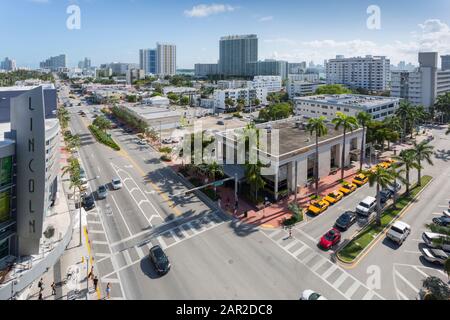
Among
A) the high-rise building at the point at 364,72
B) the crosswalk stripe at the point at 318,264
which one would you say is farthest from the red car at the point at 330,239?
the high-rise building at the point at 364,72

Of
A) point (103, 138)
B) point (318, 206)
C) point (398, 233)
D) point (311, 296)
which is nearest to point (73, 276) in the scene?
point (311, 296)

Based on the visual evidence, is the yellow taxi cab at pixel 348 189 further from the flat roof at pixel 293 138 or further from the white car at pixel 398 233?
the white car at pixel 398 233

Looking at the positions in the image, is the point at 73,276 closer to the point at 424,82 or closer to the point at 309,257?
the point at 309,257

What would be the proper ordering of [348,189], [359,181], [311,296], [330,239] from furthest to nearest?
[359,181]
[348,189]
[330,239]
[311,296]

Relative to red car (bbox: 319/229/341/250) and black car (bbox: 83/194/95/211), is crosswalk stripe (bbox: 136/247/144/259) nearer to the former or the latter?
black car (bbox: 83/194/95/211)
